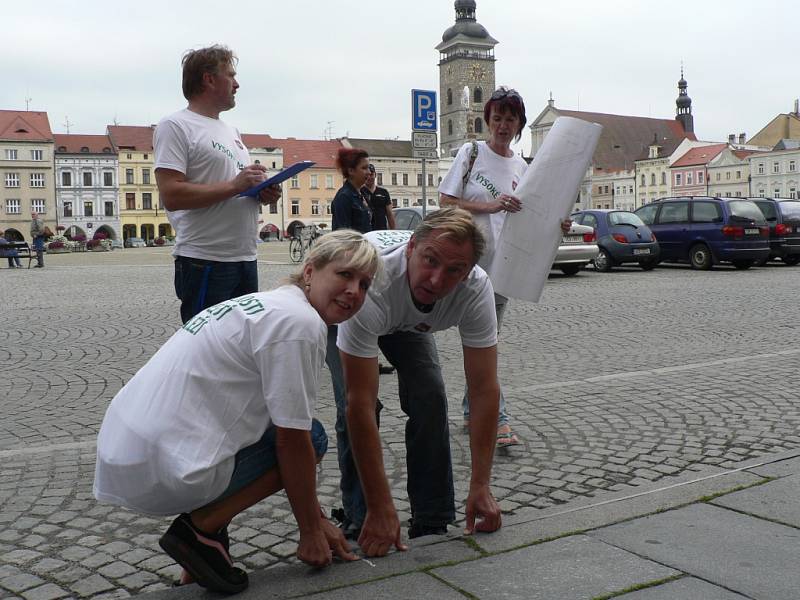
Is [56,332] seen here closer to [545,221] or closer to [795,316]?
[545,221]

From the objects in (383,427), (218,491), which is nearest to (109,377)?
(383,427)

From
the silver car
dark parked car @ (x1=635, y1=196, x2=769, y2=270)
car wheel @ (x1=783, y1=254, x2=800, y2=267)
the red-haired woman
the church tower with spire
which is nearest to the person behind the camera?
the red-haired woman

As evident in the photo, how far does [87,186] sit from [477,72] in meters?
48.9

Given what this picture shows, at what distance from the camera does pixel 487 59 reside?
11144cm

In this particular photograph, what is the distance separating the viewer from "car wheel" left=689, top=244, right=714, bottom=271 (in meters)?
19.3

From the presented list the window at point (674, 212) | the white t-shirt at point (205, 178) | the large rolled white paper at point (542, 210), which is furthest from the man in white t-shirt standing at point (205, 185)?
the window at point (674, 212)

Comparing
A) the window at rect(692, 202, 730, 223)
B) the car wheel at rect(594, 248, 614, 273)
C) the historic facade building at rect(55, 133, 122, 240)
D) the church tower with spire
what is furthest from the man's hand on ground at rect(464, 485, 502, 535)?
the church tower with spire

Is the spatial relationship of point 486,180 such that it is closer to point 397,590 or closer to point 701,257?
point 397,590

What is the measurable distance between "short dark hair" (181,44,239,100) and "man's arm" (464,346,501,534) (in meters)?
1.79

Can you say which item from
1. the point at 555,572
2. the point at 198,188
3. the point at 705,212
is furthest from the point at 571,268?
the point at 555,572

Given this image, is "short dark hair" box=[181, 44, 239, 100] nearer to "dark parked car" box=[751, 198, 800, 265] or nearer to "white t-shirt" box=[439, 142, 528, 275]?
"white t-shirt" box=[439, 142, 528, 275]

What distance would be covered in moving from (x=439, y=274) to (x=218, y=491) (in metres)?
0.99

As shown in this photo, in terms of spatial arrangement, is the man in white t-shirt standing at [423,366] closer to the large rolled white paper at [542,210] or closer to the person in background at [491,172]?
the large rolled white paper at [542,210]

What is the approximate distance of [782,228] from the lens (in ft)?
67.2
